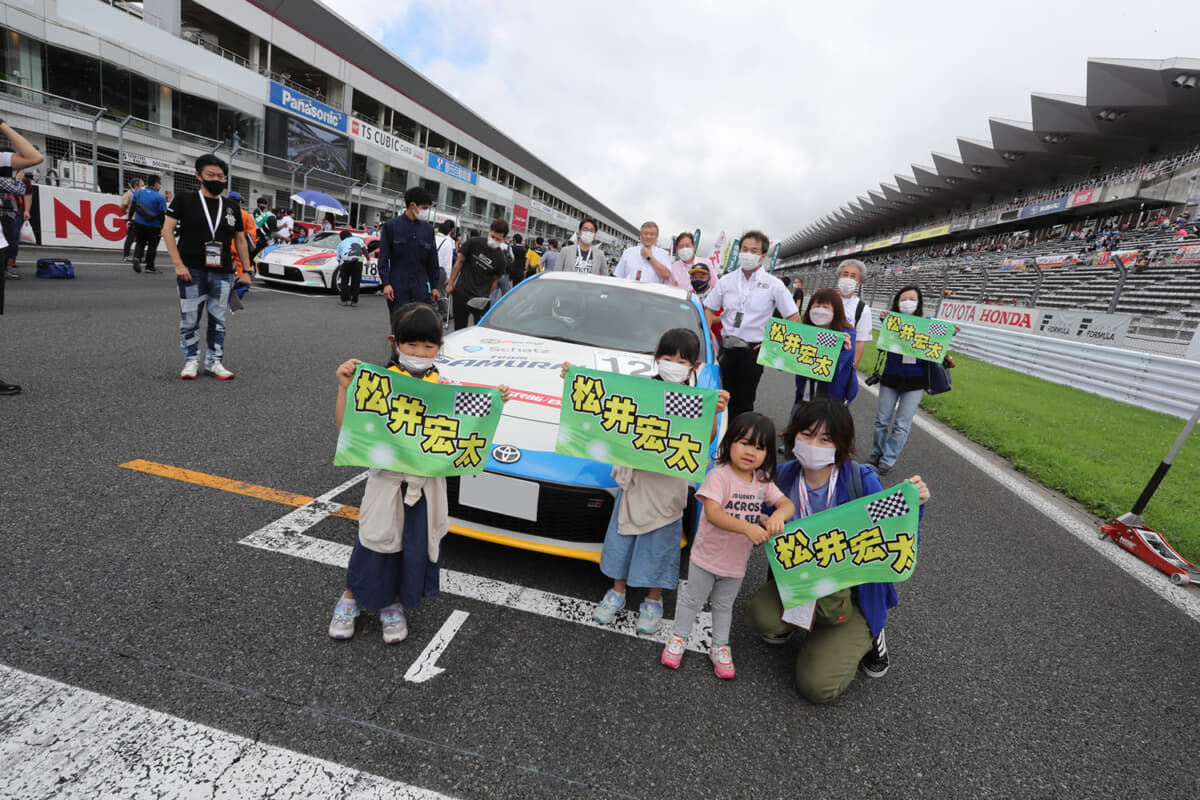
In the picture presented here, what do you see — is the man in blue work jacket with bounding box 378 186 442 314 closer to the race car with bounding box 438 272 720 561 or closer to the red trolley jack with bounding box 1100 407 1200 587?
the race car with bounding box 438 272 720 561

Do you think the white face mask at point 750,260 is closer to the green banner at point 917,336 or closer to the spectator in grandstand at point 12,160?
the green banner at point 917,336

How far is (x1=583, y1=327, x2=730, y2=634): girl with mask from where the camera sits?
2322mm

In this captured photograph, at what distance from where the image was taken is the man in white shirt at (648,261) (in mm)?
5984

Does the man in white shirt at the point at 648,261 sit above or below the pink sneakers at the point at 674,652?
above

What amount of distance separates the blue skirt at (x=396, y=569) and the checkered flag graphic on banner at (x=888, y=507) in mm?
1607

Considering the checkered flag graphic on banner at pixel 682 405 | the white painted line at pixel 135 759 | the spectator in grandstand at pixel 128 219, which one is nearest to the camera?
the white painted line at pixel 135 759

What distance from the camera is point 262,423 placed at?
13.5 ft

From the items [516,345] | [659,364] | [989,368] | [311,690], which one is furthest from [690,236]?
[989,368]

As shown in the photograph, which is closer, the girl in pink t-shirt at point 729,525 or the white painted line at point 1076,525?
the girl in pink t-shirt at point 729,525

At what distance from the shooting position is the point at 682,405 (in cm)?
221

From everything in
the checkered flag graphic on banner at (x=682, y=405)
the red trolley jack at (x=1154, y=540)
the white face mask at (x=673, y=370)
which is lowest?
the red trolley jack at (x=1154, y=540)

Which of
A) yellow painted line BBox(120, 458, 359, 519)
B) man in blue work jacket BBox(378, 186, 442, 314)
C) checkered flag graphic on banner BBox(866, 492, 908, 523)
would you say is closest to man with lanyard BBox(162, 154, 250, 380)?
man in blue work jacket BBox(378, 186, 442, 314)

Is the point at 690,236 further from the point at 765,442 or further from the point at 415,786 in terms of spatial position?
the point at 415,786

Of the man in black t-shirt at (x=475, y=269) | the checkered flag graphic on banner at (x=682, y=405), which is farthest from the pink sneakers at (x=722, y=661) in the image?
the man in black t-shirt at (x=475, y=269)
